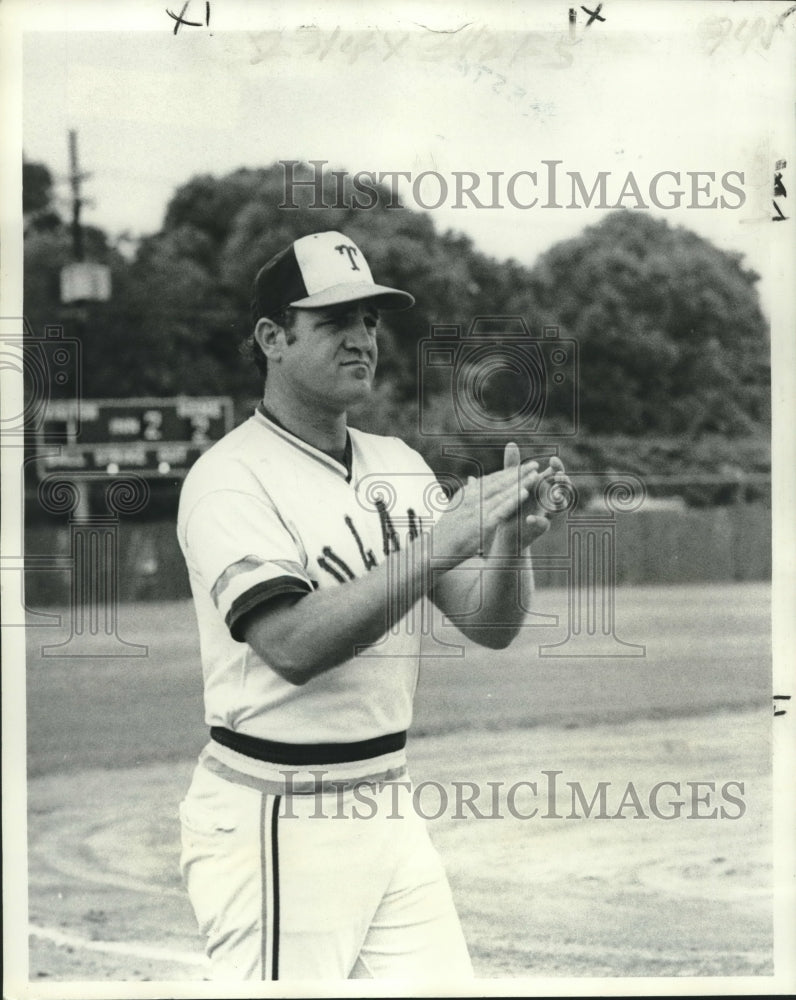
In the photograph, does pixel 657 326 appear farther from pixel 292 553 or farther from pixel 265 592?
pixel 265 592

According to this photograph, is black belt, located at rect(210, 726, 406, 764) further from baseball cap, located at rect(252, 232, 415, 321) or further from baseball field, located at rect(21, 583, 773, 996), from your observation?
baseball cap, located at rect(252, 232, 415, 321)

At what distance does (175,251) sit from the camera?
3.91 m

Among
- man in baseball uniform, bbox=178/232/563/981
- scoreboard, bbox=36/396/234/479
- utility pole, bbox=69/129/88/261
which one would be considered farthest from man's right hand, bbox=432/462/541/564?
utility pole, bbox=69/129/88/261

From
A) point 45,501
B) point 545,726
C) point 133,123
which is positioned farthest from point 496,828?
point 133,123

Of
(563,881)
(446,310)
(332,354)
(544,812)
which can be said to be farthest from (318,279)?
(563,881)

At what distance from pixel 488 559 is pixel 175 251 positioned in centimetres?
113

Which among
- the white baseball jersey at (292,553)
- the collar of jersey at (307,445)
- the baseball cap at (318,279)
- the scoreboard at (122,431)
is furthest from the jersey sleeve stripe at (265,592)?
the baseball cap at (318,279)

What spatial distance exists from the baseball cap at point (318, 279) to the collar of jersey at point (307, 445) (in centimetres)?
26

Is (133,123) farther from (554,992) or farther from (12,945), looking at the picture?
(554,992)

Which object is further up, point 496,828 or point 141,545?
point 141,545

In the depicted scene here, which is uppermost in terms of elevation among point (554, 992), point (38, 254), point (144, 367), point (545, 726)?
point (38, 254)

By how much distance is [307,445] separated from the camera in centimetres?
373

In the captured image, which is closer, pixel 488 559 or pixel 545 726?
pixel 488 559

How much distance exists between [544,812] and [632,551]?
707 millimetres
